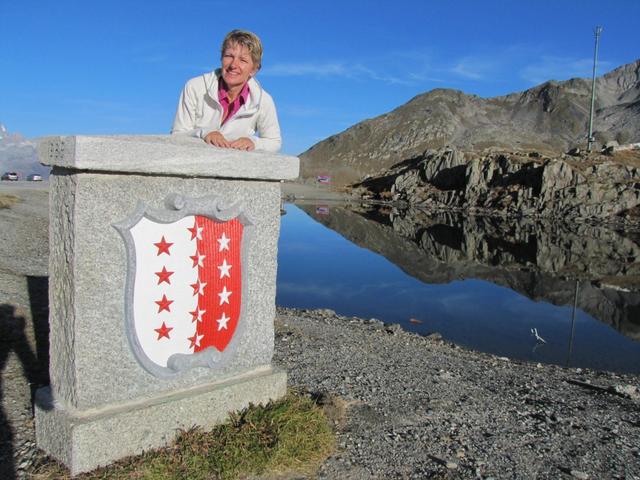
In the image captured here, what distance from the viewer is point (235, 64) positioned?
547 cm

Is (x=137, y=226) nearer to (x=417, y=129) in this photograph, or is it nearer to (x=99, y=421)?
(x=99, y=421)

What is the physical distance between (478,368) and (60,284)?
7.88 m

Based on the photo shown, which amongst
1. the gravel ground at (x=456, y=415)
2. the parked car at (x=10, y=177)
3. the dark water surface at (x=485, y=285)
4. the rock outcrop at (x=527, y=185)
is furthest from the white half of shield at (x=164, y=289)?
the parked car at (x=10, y=177)

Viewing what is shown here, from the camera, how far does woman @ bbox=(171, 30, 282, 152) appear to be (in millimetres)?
5477

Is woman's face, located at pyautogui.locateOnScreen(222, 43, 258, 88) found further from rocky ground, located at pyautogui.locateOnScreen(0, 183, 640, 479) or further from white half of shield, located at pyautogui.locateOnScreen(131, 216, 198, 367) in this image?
Result: rocky ground, located at pyautogui.locateOnScreen(0, 183, 640, 479)

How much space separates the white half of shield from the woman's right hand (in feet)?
2.79

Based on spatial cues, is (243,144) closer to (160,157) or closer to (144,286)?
(160,157)

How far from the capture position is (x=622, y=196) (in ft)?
214

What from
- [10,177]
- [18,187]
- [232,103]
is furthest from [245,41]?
[10,177]

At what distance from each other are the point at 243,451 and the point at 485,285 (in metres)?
22.3

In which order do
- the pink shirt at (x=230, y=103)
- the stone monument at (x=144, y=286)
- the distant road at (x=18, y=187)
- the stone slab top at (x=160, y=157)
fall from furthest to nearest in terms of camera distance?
the distant road at (x=18, y=187), the pink shirt at (x=230, y=103), the stone monument at (x=144, y=286), the stone slab top at (x=160, y=157)

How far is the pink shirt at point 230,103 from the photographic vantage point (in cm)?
567

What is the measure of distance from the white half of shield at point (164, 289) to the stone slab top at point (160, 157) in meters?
0.47

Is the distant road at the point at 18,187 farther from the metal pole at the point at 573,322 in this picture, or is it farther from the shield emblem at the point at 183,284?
the shield emblem at the point at 183,284
